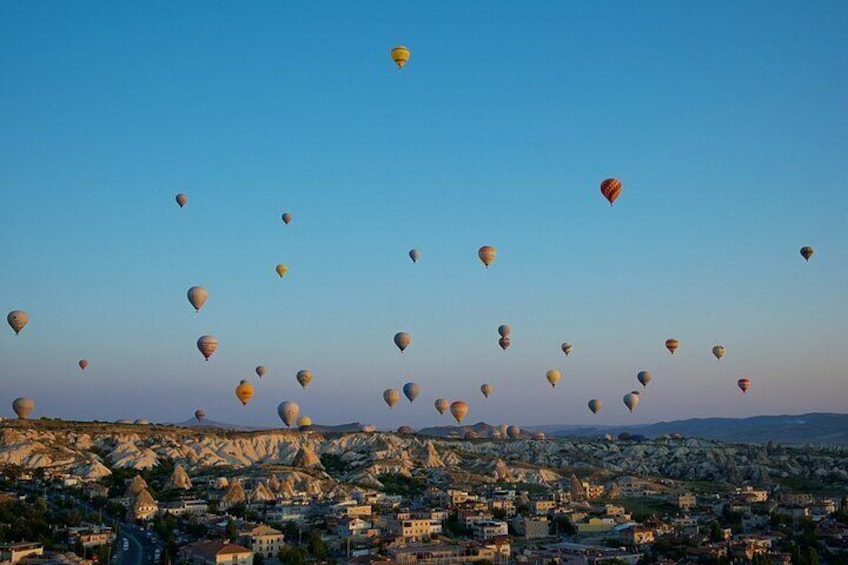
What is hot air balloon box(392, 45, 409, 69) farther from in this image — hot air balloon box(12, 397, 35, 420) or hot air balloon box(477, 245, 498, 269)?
hot air balloon box(12, 397, 35, 420)

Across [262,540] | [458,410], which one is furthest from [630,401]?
[262,540]

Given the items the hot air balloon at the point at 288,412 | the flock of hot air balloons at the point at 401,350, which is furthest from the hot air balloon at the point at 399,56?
the hot air balloon at the point at 288,412

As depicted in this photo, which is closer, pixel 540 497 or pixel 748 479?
pixel 540 497

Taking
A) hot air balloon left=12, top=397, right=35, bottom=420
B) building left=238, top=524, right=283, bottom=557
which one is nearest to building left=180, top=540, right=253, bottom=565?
building left=238, top=524, right=283, bottom=557

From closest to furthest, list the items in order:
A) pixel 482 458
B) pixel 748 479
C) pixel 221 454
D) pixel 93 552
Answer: pixel 93 552 < pixel 221 454 < pixel 748 479 < pixel 482 458

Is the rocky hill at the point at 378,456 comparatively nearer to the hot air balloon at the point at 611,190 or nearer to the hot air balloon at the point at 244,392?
the hot air balloon at the point at 244,392

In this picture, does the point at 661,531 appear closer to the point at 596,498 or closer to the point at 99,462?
the point at 596,498

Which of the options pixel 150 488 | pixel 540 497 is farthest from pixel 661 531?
pixel 150 488

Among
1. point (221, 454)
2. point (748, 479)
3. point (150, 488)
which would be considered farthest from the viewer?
point (748, 479)

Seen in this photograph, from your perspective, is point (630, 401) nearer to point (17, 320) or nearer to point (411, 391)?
point (411, 391)
